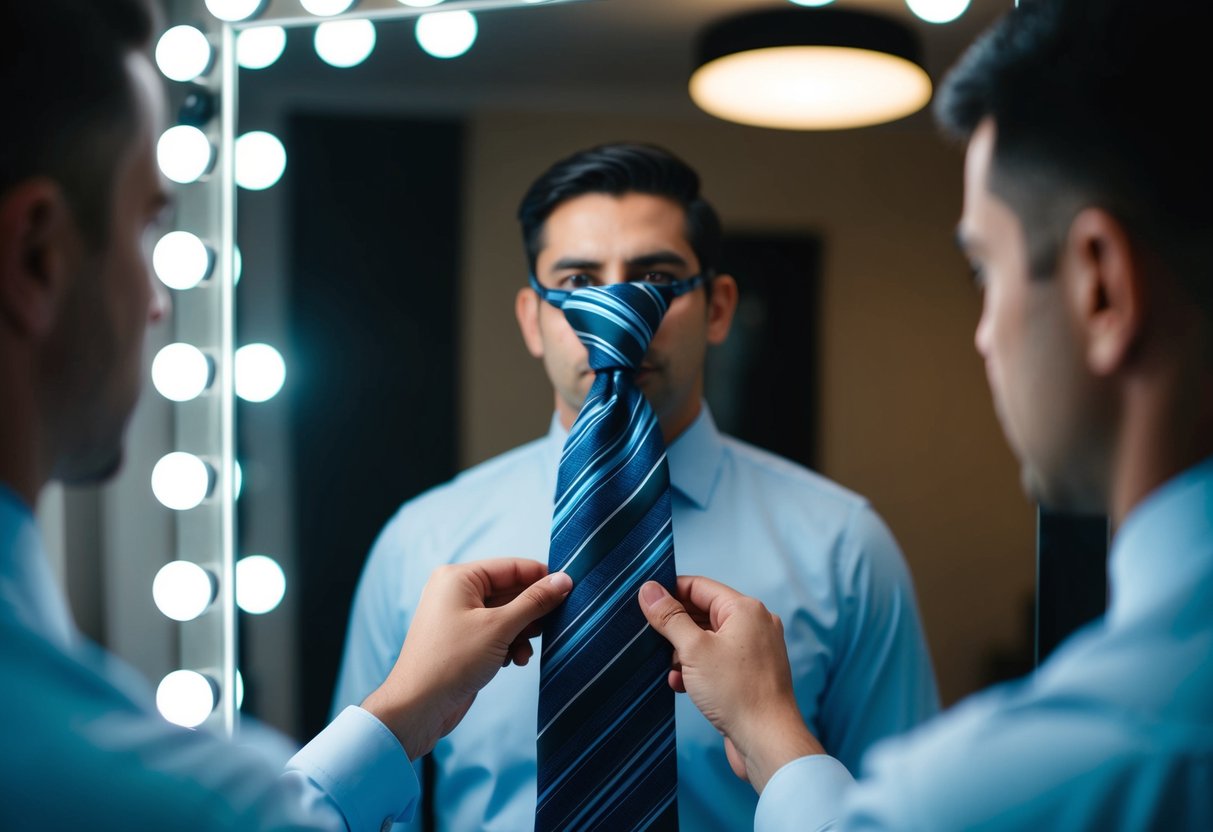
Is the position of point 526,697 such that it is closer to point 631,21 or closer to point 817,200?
point 817,200

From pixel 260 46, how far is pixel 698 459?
2.23ft

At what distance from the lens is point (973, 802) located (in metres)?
0.42

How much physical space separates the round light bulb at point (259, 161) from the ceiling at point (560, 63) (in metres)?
0.06

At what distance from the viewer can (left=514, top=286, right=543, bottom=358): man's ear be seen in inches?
38.9

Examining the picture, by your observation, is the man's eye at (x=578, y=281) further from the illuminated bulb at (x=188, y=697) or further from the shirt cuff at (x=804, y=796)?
the illuminated bulb at (x=188, y=697)

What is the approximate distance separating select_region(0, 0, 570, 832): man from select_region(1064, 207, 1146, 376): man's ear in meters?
0.46

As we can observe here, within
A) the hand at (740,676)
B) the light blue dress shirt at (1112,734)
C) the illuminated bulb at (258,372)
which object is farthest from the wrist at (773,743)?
the illuminated bulb at (258,372)

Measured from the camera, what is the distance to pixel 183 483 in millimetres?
1073

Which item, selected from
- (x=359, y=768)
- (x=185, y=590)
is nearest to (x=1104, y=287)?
(x=359, y=768)

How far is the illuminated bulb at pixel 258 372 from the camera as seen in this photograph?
3.49ft

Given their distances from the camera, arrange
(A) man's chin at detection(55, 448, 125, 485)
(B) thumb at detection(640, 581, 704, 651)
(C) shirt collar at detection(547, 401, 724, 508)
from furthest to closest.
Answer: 1. (C) shirt collar at detection(547, 401, 724, 508)
2. (B) thumb at detection(640, 581, 704, 651)
3. (A) man's chin at detection(55, 448, 125, 485)

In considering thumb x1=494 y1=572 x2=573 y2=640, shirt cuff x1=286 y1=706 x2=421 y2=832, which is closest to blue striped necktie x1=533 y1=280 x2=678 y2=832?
thumb x1=494 y1=572 x2=573 y2=640

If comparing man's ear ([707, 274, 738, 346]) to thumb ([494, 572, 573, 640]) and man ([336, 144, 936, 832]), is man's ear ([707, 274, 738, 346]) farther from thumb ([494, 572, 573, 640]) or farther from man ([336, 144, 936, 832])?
thumb ([494, 572, 573, 640])

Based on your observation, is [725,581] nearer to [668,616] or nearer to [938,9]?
[668,616]
